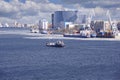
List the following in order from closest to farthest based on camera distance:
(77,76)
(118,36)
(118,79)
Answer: (118,79), (77,76), (118,36)

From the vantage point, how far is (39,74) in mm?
51594

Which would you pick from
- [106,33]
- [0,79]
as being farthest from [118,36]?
[0,79]

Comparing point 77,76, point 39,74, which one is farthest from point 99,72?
point 39,74

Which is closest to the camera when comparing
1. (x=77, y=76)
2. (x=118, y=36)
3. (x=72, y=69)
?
(x=77, y=76)

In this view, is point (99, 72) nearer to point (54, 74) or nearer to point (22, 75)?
point (54, 74)

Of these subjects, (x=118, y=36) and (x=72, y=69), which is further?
(x=118, y=36)

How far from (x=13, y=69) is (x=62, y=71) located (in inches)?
299

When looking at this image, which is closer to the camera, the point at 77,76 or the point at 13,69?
the point at 77,76

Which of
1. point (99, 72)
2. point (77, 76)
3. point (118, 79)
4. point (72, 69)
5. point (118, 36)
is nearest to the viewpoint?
point (118, 79)

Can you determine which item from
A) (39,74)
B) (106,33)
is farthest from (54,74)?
(106,33)

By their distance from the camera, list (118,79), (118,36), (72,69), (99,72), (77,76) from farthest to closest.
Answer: (118,36)
(72,69)
(99,72)
(77,76)
(118,79)

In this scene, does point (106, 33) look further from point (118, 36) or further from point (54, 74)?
point (54, 74)

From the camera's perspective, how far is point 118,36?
18975 cm

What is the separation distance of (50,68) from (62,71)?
13.7ft
